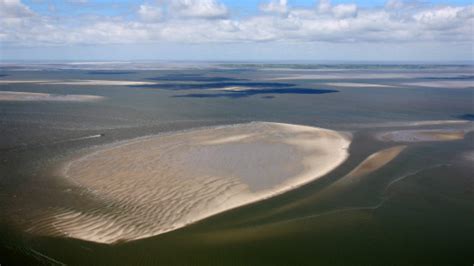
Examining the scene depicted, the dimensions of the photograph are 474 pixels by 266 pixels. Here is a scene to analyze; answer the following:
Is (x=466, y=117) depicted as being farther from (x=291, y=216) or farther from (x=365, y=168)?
(x=291, y=216)

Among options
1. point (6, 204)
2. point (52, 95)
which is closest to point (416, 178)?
point (6, 204)

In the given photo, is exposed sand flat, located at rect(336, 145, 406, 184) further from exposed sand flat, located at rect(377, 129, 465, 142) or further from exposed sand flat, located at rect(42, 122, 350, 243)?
exposed sand flat, located at rect(377, 129, 465, 142)

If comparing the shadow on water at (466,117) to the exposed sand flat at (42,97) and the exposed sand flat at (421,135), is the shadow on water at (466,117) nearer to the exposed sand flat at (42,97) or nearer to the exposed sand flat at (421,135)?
the exposed sand flat at (421,135)

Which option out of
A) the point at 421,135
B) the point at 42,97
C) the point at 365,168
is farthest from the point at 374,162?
the point at 42,97

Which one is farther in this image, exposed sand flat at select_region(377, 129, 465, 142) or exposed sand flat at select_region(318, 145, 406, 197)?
exposed sand flat at select_region(377, 129, 465, 142)

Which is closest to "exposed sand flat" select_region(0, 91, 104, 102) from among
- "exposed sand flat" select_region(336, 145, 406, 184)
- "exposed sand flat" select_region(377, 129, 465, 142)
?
"exposed sand flat" select_region(377, 129, 465, 142)

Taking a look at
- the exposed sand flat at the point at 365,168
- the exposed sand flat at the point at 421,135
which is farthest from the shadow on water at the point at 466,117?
the exposed sand flat at the point at 365,168

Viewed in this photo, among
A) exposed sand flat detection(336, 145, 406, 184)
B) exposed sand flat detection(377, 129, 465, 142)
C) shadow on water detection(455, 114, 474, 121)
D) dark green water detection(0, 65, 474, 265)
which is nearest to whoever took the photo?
dark green water detection(0, 65, 474, 265)
